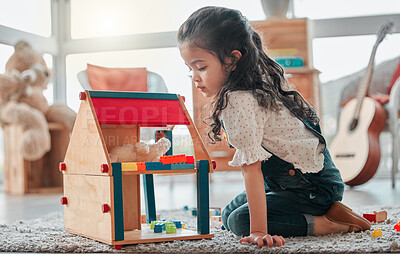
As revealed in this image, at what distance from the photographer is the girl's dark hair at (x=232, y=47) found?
100cm

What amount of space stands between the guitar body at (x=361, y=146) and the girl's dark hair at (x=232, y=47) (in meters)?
1.36

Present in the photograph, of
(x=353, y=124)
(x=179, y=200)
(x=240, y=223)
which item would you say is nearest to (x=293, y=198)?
(x=240, y=223)

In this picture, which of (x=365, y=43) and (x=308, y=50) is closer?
(x=308, y=50)

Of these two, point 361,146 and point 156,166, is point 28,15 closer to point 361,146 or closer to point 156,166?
point 361,146

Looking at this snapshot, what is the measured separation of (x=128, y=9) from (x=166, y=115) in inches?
86.4

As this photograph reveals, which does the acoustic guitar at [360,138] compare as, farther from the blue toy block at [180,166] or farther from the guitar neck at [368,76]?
the blue toy block at [180,166]

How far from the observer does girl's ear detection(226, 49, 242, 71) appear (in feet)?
3.34

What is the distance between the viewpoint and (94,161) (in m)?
0.98

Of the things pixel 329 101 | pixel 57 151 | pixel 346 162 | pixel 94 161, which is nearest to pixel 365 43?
pixel 329 101

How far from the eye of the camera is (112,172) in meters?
0.92

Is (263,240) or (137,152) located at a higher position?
(137,152)

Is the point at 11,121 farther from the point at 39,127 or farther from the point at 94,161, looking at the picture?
the point at 94,161

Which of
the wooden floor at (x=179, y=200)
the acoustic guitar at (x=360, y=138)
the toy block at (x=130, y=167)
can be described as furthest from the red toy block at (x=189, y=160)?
the acoustic guitar at (x=360, y=138)

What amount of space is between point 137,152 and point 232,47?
1.08ft
